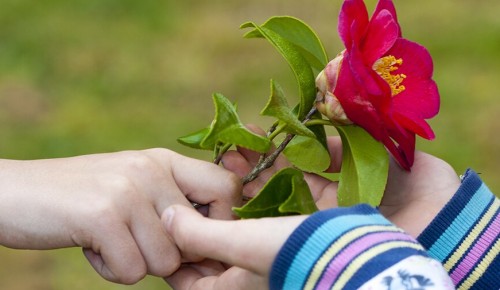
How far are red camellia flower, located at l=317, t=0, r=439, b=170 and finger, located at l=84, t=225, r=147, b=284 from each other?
28 centimetres

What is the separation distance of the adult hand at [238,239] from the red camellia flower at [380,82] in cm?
19

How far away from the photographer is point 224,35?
9.44ft

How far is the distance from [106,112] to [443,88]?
3.16ft

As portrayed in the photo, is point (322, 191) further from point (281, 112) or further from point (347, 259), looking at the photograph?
point (347, 259)

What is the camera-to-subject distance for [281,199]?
41.9 inches

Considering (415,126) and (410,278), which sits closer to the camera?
(410,278)

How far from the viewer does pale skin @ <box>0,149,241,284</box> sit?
3.67 ft

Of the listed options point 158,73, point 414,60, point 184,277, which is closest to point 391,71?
point 414,60

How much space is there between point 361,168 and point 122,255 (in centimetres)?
30

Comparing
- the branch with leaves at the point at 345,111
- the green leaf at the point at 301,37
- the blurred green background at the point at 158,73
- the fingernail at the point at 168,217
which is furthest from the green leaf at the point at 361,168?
the blurred green background at the point at 158,73

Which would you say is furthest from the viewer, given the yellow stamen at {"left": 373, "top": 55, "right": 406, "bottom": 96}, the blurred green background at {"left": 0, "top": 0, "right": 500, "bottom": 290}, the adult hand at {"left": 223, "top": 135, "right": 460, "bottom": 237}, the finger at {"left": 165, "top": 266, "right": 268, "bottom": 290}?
the blurred green background at {"left": 0, "top": 0, "right": 500, "bottom": 290}

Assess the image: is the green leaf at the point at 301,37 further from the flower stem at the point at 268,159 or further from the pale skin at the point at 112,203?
the pale skin at the point at 112,203

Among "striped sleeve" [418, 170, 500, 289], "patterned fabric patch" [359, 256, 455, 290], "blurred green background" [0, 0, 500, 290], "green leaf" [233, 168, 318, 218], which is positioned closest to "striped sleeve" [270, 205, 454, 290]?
"patterned fabric patch" [359, 256, 455, 290]

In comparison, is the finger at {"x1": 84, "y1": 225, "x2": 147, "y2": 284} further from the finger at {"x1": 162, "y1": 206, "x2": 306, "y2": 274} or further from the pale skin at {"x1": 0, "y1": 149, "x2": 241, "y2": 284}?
the finger at {"x1": 162, "y1": 206, "x2": 306, "y2": 274}
